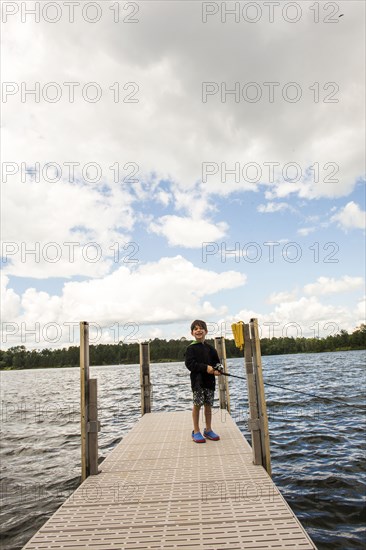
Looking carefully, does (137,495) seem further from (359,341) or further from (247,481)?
(359,341)

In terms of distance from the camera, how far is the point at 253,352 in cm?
615

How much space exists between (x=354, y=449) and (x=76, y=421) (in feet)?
37.4

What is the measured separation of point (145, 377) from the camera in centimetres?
1205

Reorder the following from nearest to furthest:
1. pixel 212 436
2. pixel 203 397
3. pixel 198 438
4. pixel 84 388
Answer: pixel 84 388 → pixel 203 397 → pixel 198 438 → pixel 212 436

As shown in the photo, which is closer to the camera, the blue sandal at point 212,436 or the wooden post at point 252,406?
the wooden post at point 252,406

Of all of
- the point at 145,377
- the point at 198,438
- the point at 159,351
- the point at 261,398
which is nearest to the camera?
the point at 261,398

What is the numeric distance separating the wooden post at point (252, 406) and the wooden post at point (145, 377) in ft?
20.4

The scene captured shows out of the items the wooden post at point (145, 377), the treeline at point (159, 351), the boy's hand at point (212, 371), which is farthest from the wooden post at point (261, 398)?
the treeline at point (159, 351)

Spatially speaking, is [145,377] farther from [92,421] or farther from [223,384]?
[92,421]

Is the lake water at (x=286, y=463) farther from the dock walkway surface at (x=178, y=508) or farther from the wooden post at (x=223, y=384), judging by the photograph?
the dock walkway surface at (x=178, y=508)

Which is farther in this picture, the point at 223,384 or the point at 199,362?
the point at 223,384

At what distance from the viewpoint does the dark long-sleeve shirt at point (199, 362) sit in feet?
24.0

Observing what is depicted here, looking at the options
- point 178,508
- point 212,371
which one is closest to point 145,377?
point 212,371

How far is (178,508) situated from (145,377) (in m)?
7.57
